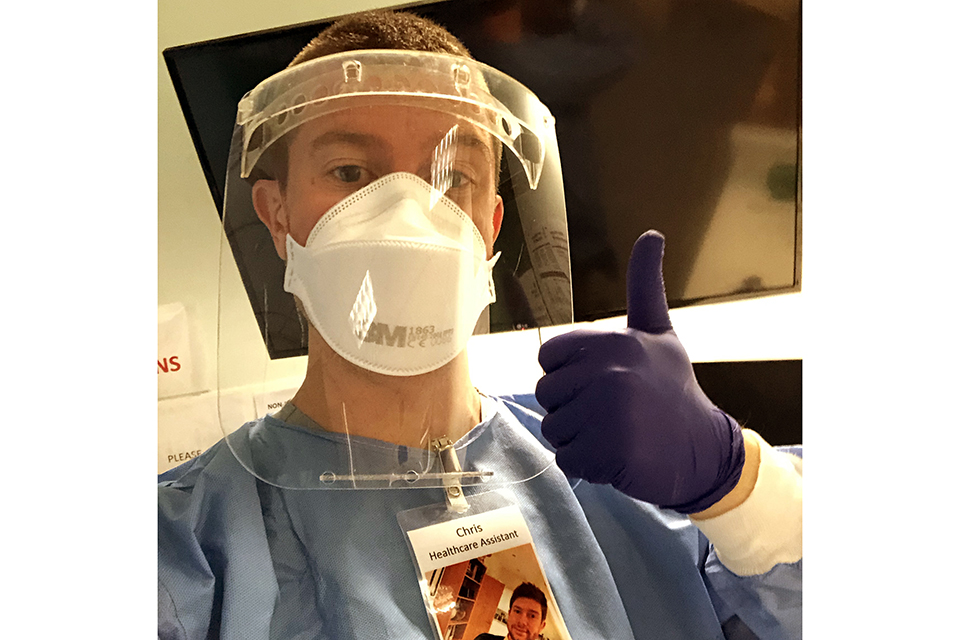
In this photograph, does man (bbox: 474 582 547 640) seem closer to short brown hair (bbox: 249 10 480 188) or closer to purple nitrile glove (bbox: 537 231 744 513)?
purple nitrile glove (bbox: 537 231 744 513)

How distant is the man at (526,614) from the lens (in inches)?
31.5

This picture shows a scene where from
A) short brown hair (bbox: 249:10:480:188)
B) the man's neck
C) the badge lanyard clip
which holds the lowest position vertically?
the badge lanyard clip

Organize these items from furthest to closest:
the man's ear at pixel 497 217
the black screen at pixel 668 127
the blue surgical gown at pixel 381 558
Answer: the black screen at pixel 668 127, the man's ear at pixel 497 217, the blue surgical gown at pixel 381 558

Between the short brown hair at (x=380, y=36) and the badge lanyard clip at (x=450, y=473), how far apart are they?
361mm

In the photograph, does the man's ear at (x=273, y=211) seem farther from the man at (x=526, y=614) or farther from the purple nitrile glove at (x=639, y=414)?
the man at (x=526, y=614)

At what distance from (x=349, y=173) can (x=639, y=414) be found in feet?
1.59

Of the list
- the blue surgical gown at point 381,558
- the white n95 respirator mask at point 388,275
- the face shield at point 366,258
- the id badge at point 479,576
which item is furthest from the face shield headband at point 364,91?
the id badge at point 479,576

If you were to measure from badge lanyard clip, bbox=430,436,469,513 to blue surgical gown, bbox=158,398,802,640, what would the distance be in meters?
0.02

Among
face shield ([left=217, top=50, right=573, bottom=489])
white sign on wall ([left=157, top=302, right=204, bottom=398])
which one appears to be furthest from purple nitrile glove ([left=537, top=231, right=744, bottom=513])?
white sign on wall ([left=157, top=302, right=204, bottom=398])

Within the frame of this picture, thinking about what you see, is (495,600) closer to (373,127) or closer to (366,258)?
(366,258)

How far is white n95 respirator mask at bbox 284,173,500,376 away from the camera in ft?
2.48
